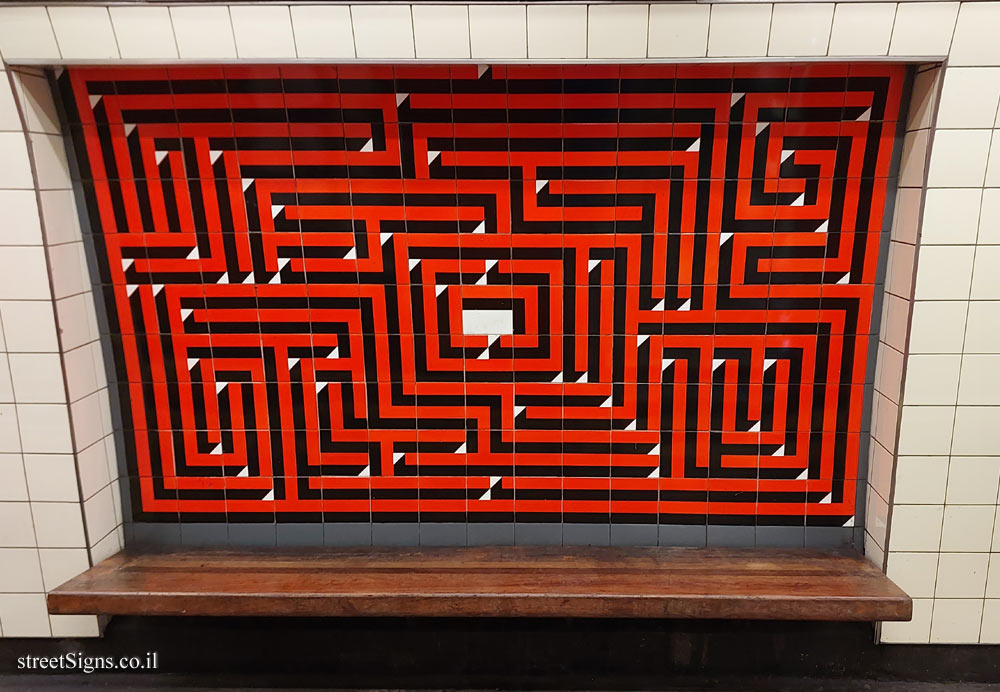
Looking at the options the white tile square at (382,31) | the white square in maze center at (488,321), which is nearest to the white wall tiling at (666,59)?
the white tile square at (382,31)

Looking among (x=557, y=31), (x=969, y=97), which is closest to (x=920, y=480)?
(x=969, y=97)

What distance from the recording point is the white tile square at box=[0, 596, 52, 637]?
8.05ft

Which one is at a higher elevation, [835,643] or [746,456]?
[746,456]

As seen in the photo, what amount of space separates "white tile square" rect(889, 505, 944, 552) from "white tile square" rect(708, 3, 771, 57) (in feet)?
5.40

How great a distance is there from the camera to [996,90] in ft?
6.70

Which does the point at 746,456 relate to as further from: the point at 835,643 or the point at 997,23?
the point at 997,23

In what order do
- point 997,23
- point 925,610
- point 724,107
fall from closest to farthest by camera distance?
point 997,23
point 724,107
point 925,610

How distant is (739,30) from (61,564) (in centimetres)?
297

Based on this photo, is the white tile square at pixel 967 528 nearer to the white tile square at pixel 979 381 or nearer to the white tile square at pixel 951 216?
the white tile square at pixel 979 381

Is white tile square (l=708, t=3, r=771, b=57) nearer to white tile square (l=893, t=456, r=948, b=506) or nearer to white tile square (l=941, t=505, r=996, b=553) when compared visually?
white tile square (l=893, t=456, r=948, b=506)

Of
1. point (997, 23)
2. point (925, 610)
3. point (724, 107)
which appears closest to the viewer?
point (997, 23)

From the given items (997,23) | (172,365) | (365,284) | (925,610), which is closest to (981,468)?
(925,610)

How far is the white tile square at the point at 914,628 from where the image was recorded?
2.38m

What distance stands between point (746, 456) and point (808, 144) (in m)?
1.15
